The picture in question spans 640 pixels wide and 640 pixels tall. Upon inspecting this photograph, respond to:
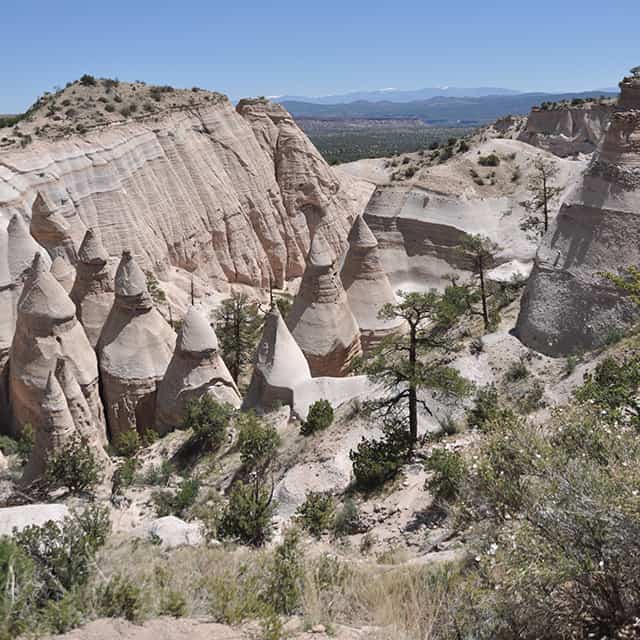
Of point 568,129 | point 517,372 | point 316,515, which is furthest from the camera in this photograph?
point 568,129

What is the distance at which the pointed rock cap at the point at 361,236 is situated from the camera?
20922 mm

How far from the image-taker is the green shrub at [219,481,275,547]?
28.3ft

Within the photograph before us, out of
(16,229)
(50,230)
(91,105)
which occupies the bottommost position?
(50,230)

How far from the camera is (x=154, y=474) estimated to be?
13.1 m

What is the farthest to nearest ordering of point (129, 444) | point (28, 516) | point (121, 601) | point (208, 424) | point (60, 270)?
1. point (60, 270)
2. point (129, 444)
3. point (208, 424)
4. point (28, 516)
5. point (121, 601)

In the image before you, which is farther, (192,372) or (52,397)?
(192,372)

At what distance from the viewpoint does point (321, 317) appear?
1844 cm

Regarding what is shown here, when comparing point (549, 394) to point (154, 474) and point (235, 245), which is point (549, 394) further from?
point (235, 245)

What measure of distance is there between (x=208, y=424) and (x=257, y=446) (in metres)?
2.25

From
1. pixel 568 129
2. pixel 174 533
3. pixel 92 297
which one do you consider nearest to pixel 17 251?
pixel 92 297

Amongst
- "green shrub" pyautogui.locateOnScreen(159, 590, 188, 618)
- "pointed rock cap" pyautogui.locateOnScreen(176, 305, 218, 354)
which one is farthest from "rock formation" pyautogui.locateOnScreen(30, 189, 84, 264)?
"green shrub" pyautogui.locateOnScreen(159, 590, 188, 618)

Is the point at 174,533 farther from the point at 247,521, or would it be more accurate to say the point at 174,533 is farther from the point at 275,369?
the point at 275,369

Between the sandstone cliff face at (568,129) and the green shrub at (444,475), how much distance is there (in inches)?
1667

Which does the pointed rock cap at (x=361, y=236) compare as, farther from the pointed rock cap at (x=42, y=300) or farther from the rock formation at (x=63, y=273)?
the pointed rock cap at (x=42, y=300)
